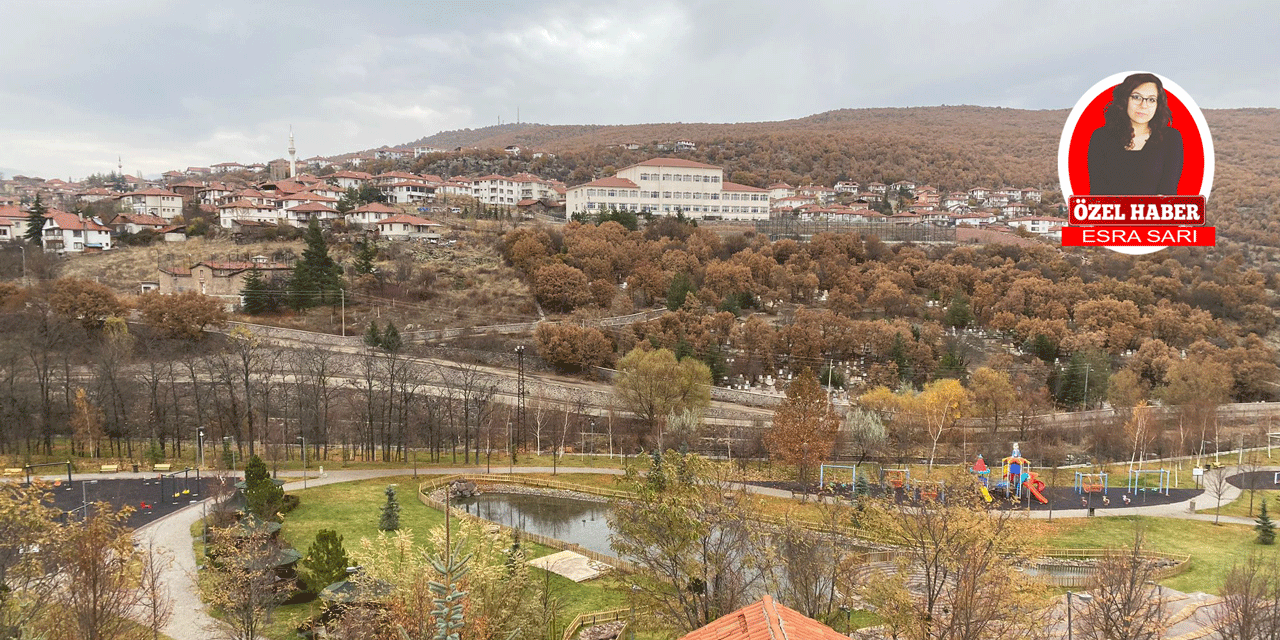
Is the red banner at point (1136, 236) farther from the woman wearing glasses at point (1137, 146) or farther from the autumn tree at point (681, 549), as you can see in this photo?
the autumn tree at point (681, 549)

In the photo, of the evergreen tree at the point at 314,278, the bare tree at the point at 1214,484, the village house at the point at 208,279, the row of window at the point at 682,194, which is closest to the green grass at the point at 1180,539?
the bare tree at the point at 1214,484

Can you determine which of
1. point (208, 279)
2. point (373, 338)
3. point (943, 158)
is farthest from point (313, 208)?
point (943, 158)

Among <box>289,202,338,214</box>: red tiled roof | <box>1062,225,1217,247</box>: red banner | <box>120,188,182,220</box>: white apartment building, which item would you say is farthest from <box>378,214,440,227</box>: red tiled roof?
<box>1062,225,1217,247</box>: red banner

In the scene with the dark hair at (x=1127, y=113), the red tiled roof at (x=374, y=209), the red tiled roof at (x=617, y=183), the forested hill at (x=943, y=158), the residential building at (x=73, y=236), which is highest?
the forested hill at (x=943, y=158)

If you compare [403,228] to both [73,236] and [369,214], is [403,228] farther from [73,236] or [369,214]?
[73,236]

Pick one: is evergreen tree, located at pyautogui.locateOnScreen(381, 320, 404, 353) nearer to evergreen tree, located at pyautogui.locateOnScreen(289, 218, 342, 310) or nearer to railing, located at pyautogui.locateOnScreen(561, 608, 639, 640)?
evergreen tree, located at pyautogui.locateOnScreen(289, 218, 342, 310)

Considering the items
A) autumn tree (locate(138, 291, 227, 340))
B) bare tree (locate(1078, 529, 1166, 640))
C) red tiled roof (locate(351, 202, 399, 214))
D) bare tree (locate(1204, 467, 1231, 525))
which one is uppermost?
red tiled roof (locate(351, 202, 399, 214))

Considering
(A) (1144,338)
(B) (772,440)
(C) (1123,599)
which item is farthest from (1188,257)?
(C) (1123,599)
